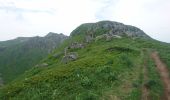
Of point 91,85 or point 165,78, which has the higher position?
point 165,78

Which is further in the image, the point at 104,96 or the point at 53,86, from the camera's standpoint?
the point at 53,86

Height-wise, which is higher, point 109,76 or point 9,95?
point 109,76

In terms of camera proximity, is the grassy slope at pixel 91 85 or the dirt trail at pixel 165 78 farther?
the dirt trail at pixel 165 78

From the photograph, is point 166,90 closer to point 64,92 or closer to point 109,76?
point 109,76

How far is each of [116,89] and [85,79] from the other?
540 cm

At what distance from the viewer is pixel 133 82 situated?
39.2 meters

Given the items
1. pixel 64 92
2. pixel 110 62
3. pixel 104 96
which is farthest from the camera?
pixel 110 62

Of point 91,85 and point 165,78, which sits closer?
point 91,85

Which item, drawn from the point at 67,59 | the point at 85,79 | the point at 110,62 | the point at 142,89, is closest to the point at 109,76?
the point at 85,79

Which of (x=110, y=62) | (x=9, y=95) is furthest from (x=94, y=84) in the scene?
(x=110, y=62)

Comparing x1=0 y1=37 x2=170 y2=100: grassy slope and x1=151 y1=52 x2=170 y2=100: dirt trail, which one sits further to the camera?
x1=151 y1=52 x2=170 y2=100: dirt trail

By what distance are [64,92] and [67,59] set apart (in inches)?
1626

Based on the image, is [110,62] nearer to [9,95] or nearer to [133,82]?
[133,82]

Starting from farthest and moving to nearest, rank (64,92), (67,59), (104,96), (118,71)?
(67,59) < (118,71) < (64,92) < (104,96)
